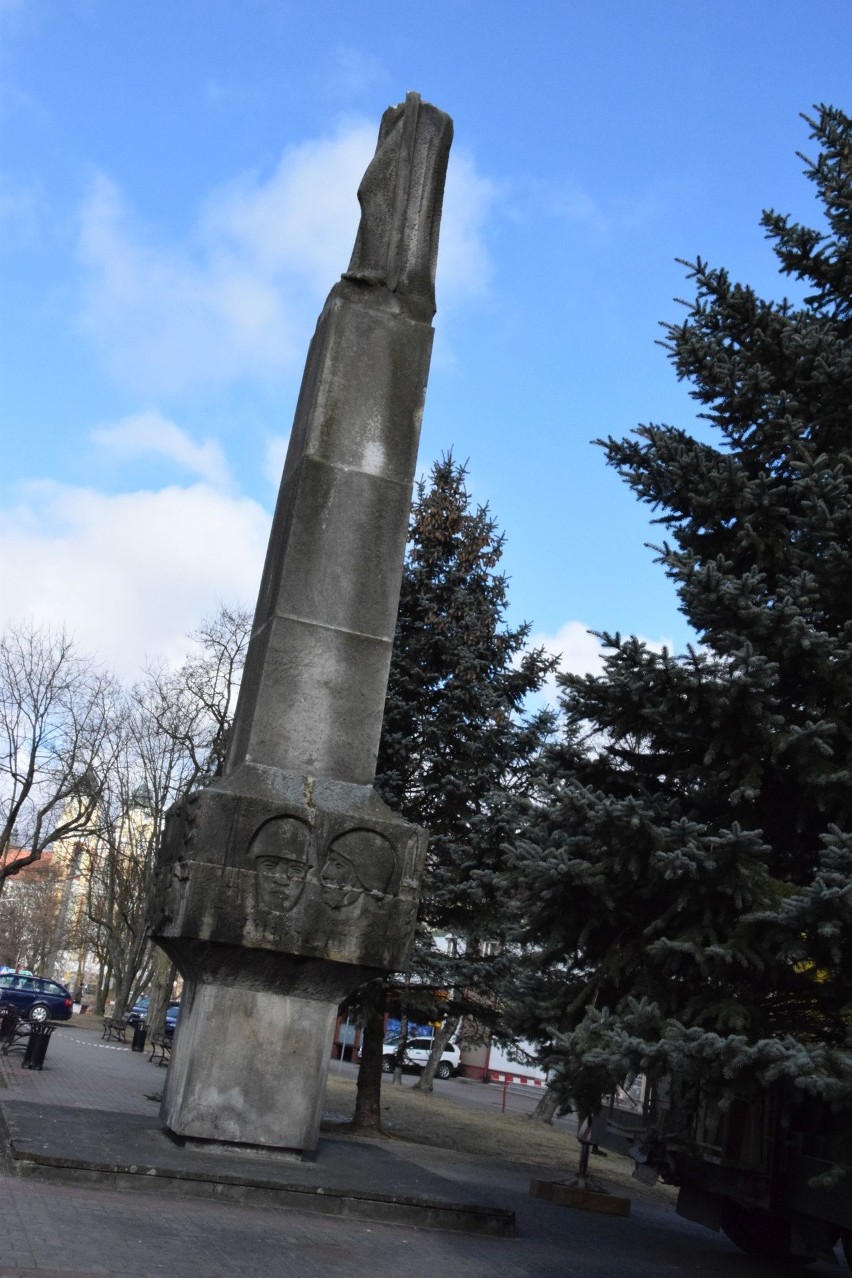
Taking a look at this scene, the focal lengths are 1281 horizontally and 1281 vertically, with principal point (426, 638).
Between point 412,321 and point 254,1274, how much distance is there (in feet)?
23.3

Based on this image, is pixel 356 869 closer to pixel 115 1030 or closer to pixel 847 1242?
pixel 847 1242

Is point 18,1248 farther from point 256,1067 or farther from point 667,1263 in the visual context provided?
point 667,1263

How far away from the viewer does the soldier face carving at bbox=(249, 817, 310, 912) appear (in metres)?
8.62

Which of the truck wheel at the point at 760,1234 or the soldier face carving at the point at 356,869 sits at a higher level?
the soldier face carving at the point at 356,869

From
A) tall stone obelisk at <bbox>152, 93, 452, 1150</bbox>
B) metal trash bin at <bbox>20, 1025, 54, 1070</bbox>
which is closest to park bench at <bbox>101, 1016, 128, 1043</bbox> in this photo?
metal trash bin at <bbox>20, 1025, 54, 1070</bbox>

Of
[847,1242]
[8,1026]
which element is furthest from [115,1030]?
[847,1242]

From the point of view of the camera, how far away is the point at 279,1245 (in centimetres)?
675

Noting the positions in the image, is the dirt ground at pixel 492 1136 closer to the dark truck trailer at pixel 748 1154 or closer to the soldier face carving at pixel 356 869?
the dark truck trailer at pixel 748 1154

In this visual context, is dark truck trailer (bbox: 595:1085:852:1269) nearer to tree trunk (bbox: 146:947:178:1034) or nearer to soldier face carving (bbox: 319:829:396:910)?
soldier face carving (bbox: 319:829:396:910)

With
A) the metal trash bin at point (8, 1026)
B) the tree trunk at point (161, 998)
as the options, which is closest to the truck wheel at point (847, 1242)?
the metal trash bin at point (8, 1026)

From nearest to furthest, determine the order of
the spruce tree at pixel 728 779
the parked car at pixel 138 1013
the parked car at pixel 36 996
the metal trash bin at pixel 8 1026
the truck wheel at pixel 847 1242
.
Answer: the spruce tree at pixel 728 779 < the truck wheel at pixel 847 1242 < the metal trash bin at pixel 8 1026 < the parked car at pixel 36 996 < the parked car at pixel 138 1013

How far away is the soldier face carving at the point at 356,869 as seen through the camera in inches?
347

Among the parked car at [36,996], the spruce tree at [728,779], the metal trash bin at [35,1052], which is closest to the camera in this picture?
the spruce tree at [728,779]

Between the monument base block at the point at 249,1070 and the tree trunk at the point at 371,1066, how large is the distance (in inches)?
355
